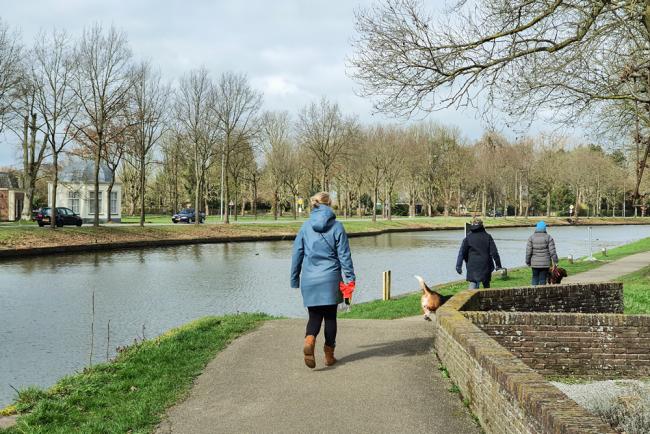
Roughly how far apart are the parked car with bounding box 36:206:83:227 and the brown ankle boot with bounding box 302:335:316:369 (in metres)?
38.6

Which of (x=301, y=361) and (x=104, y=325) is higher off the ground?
(x=301, y=361)

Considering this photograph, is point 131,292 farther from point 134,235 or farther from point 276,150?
point 276,150

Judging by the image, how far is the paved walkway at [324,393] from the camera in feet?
16.5

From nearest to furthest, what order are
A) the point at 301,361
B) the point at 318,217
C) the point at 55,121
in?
the point at 318,217 < the point at 301,361 < the point at 55,121

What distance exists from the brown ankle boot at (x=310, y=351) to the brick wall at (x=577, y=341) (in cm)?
193

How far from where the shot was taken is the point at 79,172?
55.0 metres

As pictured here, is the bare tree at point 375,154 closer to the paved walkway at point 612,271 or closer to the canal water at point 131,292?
the canal water at point 131,292

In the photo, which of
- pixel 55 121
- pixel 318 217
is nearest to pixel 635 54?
pixel 318 217

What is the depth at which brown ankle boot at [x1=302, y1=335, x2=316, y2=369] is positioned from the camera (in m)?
6.58

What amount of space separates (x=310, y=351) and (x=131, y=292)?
14248 mm

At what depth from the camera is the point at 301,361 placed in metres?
7.17

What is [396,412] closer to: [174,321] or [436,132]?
[174,321]

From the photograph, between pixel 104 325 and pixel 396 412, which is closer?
pixel 396 412

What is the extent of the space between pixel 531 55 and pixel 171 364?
1042 centimetres
